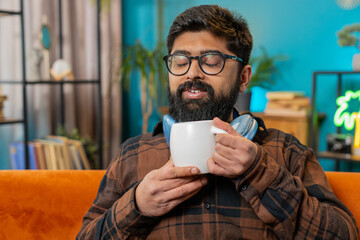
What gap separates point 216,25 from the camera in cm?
106

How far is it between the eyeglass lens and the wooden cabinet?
68.8 inches

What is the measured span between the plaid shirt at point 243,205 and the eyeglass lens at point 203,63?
214 mm

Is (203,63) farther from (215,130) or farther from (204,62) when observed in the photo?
(215,130)

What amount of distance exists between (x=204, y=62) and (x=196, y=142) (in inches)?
12.6

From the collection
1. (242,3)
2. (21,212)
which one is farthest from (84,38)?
(21,212)

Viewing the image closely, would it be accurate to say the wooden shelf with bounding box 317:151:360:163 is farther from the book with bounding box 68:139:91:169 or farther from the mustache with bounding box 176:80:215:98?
the mustache with bounding box 176:80:215:98

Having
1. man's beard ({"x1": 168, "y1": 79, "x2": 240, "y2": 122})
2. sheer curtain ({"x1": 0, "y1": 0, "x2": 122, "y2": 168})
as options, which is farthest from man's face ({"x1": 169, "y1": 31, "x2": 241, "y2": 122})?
sheer curtain ({"x1": 0, "y1": 0, "x2": 122, "y2": 168})

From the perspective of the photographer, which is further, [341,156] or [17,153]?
[17,153]

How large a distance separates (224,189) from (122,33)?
10.3 feet

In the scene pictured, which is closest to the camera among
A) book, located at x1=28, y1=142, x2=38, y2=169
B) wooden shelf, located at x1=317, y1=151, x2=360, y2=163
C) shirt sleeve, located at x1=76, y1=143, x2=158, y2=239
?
shirt sleeve, located at x1=76, y1=143, x2=158, y2=239

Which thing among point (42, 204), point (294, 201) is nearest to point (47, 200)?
point (42, 204)

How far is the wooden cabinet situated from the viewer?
2688 millimetres

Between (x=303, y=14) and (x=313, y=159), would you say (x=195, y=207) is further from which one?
(x=303, y=14)

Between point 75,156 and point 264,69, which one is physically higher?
point 264,69
